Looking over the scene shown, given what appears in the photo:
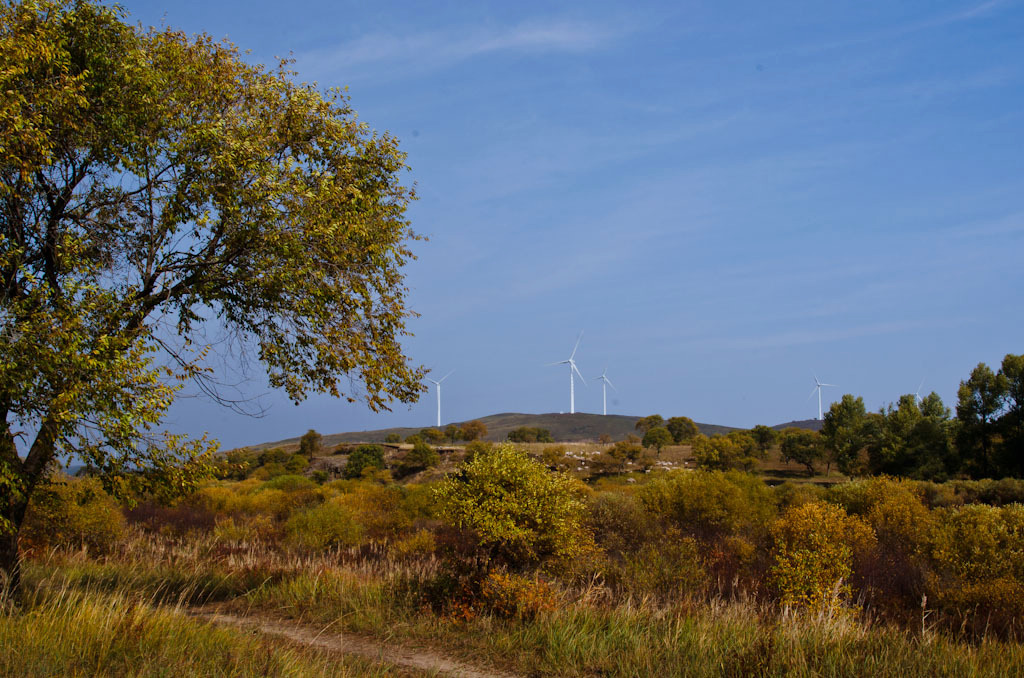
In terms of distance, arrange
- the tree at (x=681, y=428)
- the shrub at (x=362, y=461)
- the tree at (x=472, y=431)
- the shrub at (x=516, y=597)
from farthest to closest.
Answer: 1. the tree at (x=681, y=428)
2. the tree at (x=472, y=431)
3. the shrub at (x=362, y=461)
4. the shrub at (x=516, y=597)

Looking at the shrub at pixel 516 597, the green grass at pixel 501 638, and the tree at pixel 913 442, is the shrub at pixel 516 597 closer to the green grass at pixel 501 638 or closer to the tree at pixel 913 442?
the green grass at pixel 501 638

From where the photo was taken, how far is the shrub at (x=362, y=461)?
65.6 m

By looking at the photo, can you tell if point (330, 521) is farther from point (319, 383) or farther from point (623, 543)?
point (319, 383)

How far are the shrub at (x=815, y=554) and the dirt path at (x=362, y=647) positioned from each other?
5970 mm

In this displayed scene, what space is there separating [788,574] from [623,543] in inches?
320

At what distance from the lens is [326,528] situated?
2278 centimetres

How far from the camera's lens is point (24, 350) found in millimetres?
7551

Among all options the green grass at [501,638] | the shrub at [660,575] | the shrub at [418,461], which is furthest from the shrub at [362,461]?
the green grass at [501,638]

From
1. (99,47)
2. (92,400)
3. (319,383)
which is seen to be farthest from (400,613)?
(99,47)

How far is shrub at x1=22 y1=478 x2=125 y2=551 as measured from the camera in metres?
16.9

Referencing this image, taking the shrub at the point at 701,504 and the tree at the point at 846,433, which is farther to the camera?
the tree at the point at 846,433

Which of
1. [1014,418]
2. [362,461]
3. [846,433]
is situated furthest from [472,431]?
[1014,418]

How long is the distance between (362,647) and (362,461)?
59824 mm

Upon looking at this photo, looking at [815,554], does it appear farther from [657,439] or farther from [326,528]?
[657,439]
